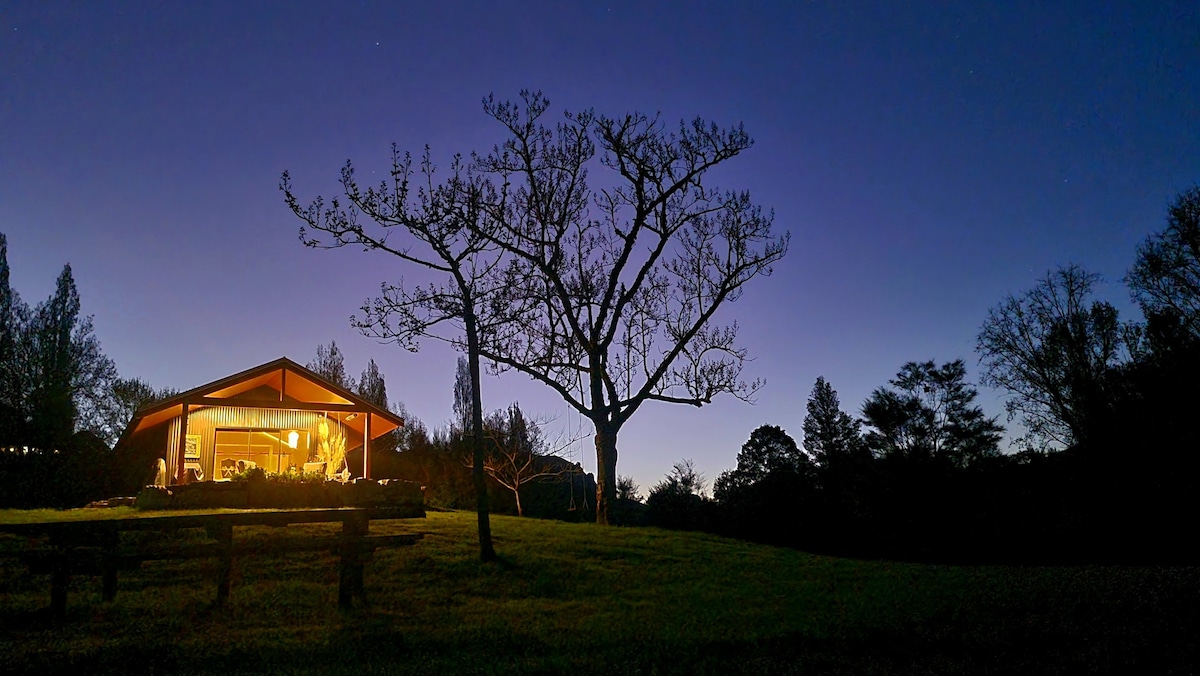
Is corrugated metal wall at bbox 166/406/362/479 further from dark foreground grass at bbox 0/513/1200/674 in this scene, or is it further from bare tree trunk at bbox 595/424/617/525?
dark foreground grass at bbox 0/513/1200/674

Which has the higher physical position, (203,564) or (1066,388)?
(1066,388)

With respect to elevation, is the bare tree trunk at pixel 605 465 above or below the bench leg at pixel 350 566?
above

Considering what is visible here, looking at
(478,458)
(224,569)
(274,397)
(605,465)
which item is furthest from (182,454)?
(224,569)

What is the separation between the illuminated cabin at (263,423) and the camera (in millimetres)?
22922

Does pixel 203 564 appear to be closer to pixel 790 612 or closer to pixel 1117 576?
pixel 790 612

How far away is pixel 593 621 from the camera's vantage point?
7965 millimetres

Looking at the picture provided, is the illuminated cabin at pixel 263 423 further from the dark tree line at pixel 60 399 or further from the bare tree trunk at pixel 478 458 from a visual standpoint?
the bare tree trunk at pixel 478 458

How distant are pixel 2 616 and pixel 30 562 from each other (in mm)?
695

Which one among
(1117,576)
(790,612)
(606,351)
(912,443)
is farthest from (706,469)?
(790,612)

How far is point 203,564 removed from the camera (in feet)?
35.0

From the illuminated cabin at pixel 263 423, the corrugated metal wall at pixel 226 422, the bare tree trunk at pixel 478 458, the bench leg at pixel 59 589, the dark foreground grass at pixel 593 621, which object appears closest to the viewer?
the dark foreground grass at pixel 593 621

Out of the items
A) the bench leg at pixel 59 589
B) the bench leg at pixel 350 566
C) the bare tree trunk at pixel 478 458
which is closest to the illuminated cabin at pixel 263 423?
the bare tree trunk at pixel 478 458

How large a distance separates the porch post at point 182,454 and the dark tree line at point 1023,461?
63.3 feet

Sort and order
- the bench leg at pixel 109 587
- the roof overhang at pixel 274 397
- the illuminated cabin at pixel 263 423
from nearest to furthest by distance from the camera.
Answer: the bench leg at pixel 109 587 < the roof overhang at pixel 274 397 < the illuminated cabin at pixel 263 423
